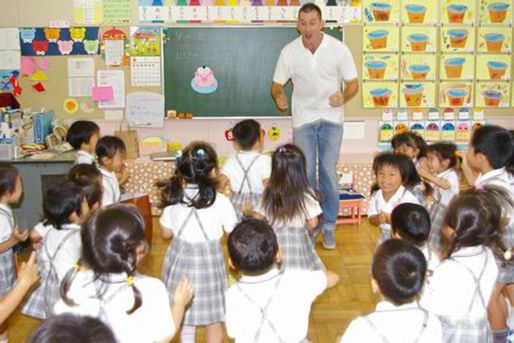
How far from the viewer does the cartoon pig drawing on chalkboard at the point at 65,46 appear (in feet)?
17.6

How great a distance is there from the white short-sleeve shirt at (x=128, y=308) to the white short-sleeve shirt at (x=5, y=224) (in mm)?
1001

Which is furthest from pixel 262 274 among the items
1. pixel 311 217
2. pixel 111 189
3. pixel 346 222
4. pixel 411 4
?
pixel 411 4

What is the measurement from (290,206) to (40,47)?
347 cm

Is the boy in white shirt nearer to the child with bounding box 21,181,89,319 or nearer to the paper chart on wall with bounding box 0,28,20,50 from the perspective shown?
the child with bounding box 21,181,89,319

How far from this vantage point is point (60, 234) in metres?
2.45

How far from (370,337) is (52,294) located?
1.46m

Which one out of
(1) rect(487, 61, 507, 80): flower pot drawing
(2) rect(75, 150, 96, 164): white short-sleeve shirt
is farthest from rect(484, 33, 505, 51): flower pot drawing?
(2) rect(75, 150, 96, 164): white short-sleeve shirt

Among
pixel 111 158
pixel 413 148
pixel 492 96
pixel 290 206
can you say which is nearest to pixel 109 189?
pixel 111 158

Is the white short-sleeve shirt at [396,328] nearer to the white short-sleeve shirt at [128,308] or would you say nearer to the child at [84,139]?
the white short-sleeve shirt at [128,308]

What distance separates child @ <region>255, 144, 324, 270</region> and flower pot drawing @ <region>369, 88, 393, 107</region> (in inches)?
109

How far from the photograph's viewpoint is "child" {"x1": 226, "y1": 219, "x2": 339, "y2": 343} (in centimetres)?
185

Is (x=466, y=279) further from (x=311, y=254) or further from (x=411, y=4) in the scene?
(x=411, y=4)

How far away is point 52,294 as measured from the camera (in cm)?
253

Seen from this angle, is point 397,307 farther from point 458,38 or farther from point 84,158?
point 458,38
